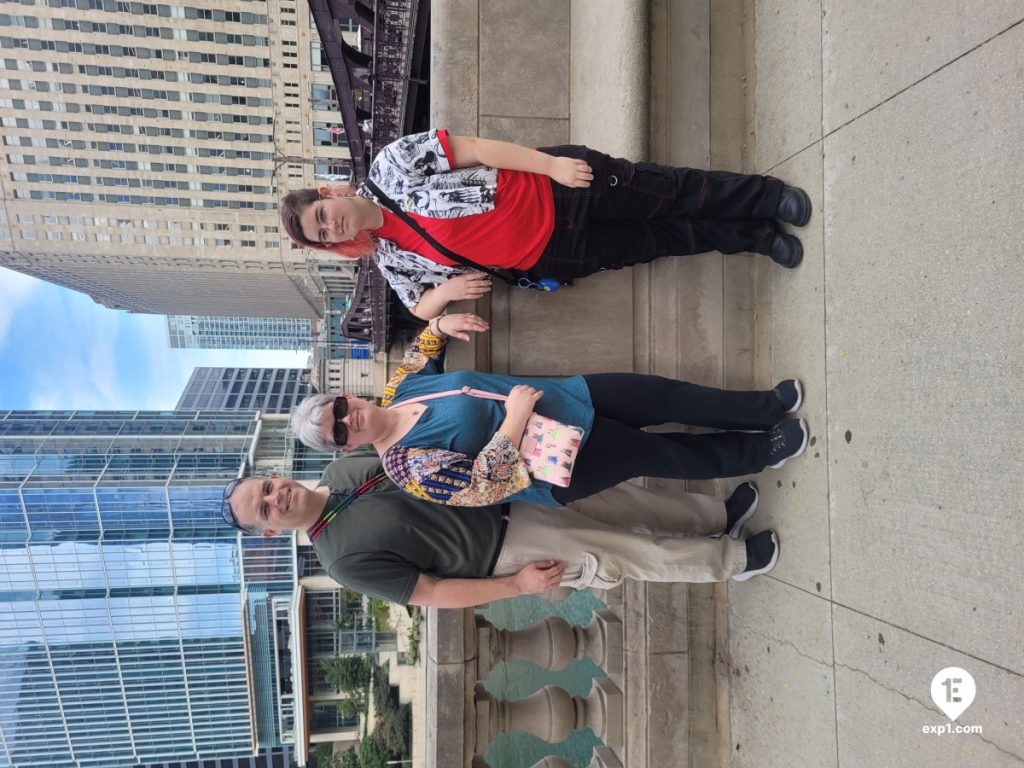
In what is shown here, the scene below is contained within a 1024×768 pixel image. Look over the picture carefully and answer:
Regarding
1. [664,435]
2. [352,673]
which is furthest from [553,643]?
[352,673]

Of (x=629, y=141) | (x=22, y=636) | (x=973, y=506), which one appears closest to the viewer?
(x=973, y=506)

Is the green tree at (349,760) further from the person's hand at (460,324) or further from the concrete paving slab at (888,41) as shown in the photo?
the concrete paving slab at (888,41)

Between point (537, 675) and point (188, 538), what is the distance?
152 ft

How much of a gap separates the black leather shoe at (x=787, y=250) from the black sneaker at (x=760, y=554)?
1676mm

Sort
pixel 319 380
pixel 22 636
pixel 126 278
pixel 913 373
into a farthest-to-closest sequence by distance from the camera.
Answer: pixel 126 278, pixel 22 636, pixel 319 380, pixel 913 373

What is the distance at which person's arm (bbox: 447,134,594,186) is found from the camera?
10.4 feet

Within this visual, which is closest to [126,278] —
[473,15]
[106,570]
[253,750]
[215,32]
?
[215,32]

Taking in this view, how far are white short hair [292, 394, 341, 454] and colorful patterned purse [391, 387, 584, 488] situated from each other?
3.01ft

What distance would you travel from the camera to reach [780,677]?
367 cm

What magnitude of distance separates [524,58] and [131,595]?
5403 centimetres

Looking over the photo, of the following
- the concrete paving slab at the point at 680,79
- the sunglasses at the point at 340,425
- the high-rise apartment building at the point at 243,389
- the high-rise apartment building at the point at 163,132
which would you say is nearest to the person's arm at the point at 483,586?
the sunglasses at the point at 340,425

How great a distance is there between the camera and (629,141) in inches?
153

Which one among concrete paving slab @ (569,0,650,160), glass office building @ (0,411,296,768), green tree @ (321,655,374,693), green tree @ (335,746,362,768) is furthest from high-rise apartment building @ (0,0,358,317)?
concrete paving slab @ (569,0,650,160)

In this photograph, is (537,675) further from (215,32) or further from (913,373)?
(215,32)
